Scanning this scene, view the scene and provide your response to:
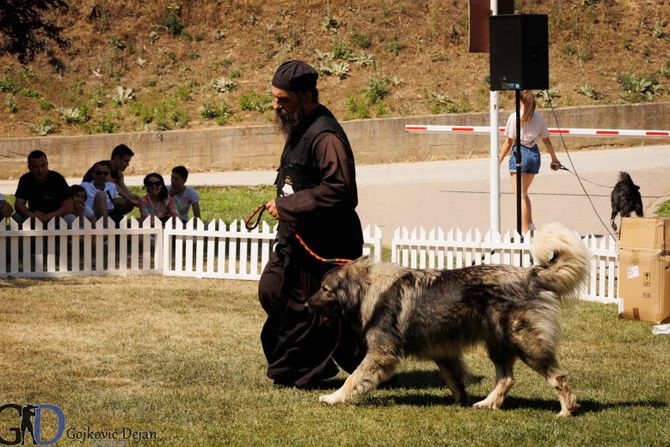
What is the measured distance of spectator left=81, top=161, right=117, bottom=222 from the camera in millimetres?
13461

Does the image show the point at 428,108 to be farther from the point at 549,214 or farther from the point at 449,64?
the point at 549,214

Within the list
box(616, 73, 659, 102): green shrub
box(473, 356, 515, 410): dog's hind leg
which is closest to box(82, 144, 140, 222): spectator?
box(473, 356, 515, 410): dog's hind leg

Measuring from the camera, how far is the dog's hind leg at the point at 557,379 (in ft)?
21.5

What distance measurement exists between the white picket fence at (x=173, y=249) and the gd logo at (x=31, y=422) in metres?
5.66

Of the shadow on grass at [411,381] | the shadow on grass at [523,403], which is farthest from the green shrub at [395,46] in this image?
the shadow on grass at [523,403]

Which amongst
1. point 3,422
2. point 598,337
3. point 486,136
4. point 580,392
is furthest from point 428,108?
point 3,422

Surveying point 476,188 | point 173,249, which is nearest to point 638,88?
point 476,188

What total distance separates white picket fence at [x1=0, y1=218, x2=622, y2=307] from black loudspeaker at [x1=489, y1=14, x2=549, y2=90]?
5.70ft

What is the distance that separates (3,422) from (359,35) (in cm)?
2113

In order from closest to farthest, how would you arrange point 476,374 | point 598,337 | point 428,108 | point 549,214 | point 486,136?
point 476,374 → point 598,337 → point 549,214 → point 486,136 → point 428,108

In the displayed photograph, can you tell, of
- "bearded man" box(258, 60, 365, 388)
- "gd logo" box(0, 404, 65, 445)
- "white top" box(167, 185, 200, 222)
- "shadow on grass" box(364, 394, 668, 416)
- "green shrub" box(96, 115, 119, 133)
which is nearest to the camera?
"gd logo" box(0, 404, 65, 445)

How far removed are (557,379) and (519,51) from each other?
617 centimetres

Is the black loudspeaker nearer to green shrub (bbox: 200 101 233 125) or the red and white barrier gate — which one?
the red and white barrier gate

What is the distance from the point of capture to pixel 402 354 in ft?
22.2
